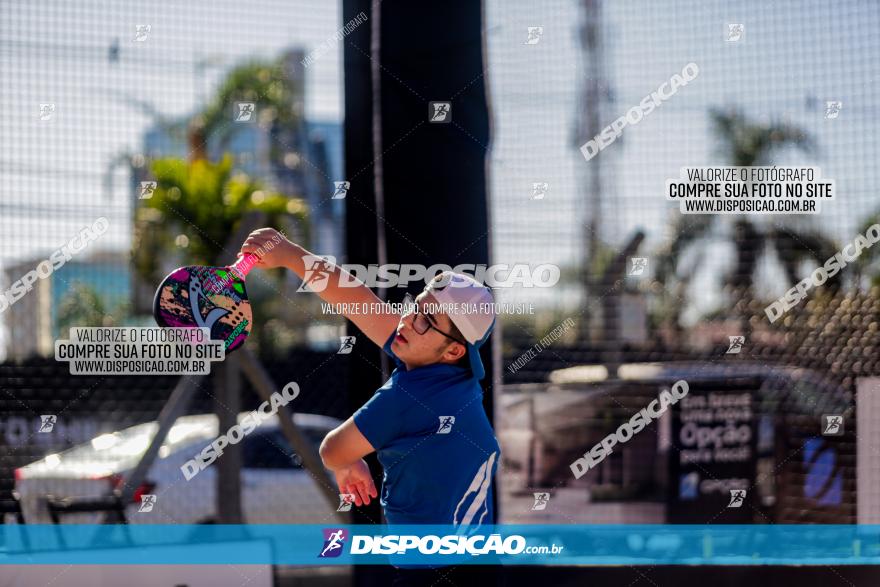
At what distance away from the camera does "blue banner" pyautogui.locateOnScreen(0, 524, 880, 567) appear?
15.4 feet

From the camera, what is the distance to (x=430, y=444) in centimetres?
374

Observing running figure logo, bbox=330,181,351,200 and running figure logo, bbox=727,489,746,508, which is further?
running figure logo, bbox=727,489,746,508

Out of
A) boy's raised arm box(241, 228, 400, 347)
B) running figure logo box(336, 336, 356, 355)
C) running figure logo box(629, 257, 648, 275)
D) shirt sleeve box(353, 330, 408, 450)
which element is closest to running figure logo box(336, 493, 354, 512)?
running figure logo box(336, 336, 356, 355)

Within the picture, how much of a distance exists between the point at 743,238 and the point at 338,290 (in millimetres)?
3064

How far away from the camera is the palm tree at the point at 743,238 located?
5.46 metres

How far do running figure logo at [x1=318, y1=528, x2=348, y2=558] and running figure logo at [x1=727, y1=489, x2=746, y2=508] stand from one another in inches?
94.9

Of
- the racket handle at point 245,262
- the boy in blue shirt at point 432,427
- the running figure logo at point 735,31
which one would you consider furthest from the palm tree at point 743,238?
the racket handle at point 245,262

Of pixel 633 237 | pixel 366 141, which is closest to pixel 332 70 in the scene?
pixel 366 141

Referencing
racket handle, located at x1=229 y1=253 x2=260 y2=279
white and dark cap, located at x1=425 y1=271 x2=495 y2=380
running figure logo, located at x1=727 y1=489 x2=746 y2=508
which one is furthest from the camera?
running figure logo, located at x1=727 y1=489 x2=746 y2=508

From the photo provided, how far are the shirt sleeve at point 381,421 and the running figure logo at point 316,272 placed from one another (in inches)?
30.0

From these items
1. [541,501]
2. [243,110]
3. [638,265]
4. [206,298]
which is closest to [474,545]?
[541,501]

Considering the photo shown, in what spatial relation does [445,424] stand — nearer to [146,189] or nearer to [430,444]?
[430,444]

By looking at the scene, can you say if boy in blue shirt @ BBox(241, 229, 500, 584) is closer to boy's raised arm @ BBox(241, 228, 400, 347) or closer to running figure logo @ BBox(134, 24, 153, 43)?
boy's raised arm @ BBox(241, 228, 400, 347)

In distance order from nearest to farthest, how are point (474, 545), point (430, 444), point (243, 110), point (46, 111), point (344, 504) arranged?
point (430, 444) → point (474, 545) → point (344, 504) → point (46, 111) → point (243, 110)
